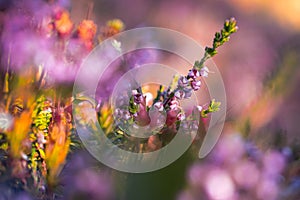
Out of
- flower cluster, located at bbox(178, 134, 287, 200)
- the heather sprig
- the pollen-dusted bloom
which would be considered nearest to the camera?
flower cluster, located at bbox(178, 134, 287, 200)

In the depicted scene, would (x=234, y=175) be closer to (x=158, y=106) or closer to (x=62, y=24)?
(x=158, y=106)

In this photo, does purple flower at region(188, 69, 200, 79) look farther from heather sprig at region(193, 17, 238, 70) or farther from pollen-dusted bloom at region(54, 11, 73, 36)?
pollen-dusted bloom at region(54, 11, 73, 36)

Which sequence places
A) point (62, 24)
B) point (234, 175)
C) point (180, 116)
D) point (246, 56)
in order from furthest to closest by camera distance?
point (246, 56)
point (62, 24)
point (180, 116)
point (234, 175)

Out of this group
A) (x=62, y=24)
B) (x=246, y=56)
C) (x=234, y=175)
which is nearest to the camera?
(x=234, y=175)

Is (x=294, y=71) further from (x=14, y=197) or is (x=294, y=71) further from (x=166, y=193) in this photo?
(x=14, y=197)

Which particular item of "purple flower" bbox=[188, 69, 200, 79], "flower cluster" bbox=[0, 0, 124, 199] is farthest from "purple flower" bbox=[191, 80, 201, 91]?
"flower cluster" bbox=[0, 0, 124, 199]

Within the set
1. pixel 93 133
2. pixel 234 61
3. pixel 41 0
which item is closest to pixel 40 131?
pixel 93 133

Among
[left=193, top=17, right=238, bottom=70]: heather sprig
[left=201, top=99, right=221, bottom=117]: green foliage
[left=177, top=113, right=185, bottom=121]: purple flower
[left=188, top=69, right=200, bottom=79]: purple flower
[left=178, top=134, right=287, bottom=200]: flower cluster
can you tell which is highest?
[left=193, top=17, right=238, bottom=70]: heather sprig

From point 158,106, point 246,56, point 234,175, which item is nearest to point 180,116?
point 158,106
